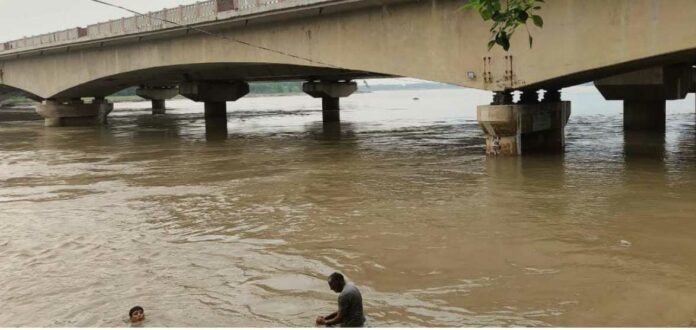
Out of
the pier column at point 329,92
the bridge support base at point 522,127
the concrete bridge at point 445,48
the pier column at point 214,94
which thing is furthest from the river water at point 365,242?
the pier column at point 329,92

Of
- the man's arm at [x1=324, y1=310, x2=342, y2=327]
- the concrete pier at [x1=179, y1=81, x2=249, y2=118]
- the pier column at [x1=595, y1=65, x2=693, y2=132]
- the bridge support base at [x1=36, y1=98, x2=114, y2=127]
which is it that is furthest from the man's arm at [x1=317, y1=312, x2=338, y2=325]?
the bridge support base at [x1=36, y1=98, x2=114, y2=127]

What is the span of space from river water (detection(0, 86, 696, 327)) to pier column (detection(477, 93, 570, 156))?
2.69 ft

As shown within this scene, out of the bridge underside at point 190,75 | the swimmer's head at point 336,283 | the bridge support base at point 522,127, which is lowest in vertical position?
the swimmer's head at point 336,283

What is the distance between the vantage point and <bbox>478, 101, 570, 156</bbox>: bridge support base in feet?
60.0

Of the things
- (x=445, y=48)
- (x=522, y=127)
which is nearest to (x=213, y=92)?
(x=445, y=48)

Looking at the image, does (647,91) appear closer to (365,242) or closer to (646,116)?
(646,116)

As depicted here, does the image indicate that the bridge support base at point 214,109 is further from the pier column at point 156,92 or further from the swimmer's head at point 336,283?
the swimmer's head at point 336,283

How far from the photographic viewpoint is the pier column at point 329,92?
45.1 meters

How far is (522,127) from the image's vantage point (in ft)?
62.0

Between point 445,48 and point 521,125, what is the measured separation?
10.6 feet

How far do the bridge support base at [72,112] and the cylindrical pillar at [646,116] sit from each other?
35045 millimetres

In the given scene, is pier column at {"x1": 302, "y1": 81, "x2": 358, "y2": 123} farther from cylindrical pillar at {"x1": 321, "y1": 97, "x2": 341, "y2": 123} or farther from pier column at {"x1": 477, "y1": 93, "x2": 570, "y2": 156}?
pier column at {"x1": 477, "y1": 93, "x2": 570, "y2": 156}

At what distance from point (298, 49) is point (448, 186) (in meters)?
10.2

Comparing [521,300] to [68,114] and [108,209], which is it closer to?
[108,209]
